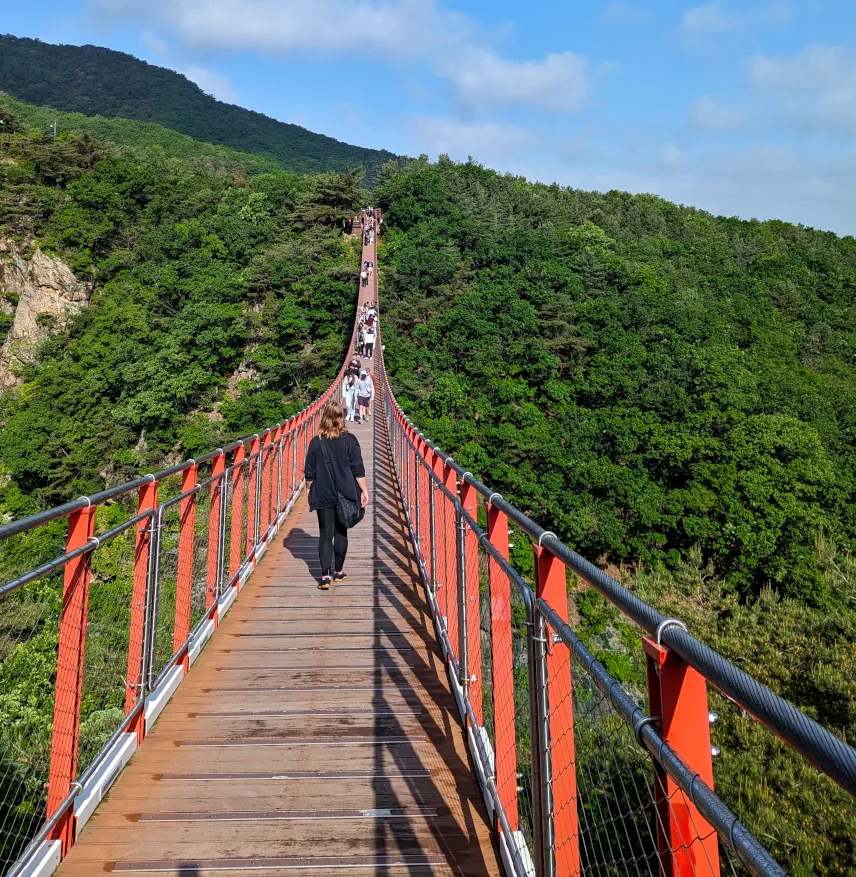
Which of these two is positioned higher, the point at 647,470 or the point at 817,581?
the point at 647,470

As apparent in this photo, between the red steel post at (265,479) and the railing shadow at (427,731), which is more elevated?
the red steel post at (265,479)

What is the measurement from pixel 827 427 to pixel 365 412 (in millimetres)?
30422

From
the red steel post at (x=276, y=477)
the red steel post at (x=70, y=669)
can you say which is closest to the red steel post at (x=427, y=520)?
the red steel post at (x=276, y=477)

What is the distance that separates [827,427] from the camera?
121ft

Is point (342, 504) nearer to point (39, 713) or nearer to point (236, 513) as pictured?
point (236, 513)

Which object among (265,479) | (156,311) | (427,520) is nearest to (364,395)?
(265,479)

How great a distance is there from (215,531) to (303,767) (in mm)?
Answer: 2330

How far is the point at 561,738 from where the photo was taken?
1943 mm

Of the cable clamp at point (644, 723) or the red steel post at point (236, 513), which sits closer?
the cable clamp at point (644, 723)

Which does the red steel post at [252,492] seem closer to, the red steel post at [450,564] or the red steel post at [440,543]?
the red steel post at [440,543]

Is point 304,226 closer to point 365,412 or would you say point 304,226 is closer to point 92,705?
point 365,412

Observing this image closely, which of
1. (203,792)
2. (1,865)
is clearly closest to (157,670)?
(203,792)

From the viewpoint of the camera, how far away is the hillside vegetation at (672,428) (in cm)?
1280

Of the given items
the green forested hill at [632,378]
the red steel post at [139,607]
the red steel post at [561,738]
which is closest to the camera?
the red steel post at [561,738]
